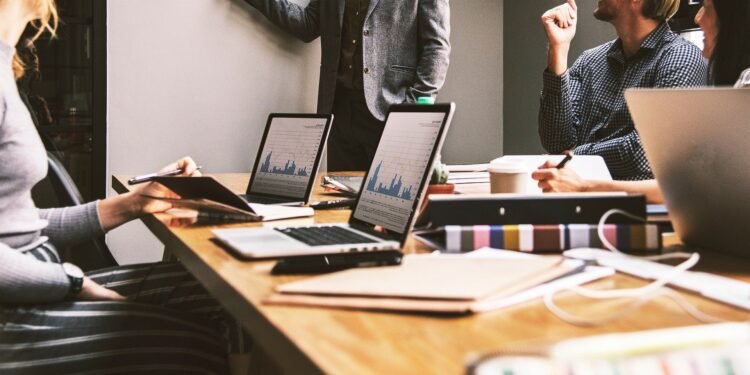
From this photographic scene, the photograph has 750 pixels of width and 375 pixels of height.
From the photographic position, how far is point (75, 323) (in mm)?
1179

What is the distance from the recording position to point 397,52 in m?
3.26

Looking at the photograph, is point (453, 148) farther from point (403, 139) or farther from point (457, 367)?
point (457, 367)

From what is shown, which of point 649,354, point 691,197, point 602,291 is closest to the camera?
point 649,354

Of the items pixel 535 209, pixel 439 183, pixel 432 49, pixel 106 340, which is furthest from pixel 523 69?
pixel 106 340

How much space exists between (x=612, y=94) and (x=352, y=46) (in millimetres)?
1243

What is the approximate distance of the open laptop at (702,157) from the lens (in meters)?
0.90

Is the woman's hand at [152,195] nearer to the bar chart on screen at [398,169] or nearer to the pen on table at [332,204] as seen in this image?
the pen on table at [332,204]

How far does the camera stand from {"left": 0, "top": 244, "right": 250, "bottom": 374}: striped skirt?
1.10 metres

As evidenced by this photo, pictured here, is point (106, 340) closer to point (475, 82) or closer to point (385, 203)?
point (385, 203)

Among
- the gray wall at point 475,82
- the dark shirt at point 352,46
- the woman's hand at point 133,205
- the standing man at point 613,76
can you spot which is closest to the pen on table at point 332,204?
the woman's hand at point 133,205

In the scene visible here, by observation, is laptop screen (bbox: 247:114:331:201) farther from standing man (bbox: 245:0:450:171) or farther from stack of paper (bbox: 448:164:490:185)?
standing man (bbox: 245:0:450:171)

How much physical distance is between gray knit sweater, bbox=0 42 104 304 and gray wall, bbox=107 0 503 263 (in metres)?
1.88

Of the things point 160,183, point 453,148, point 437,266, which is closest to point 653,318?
point 437,266

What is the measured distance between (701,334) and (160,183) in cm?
132
